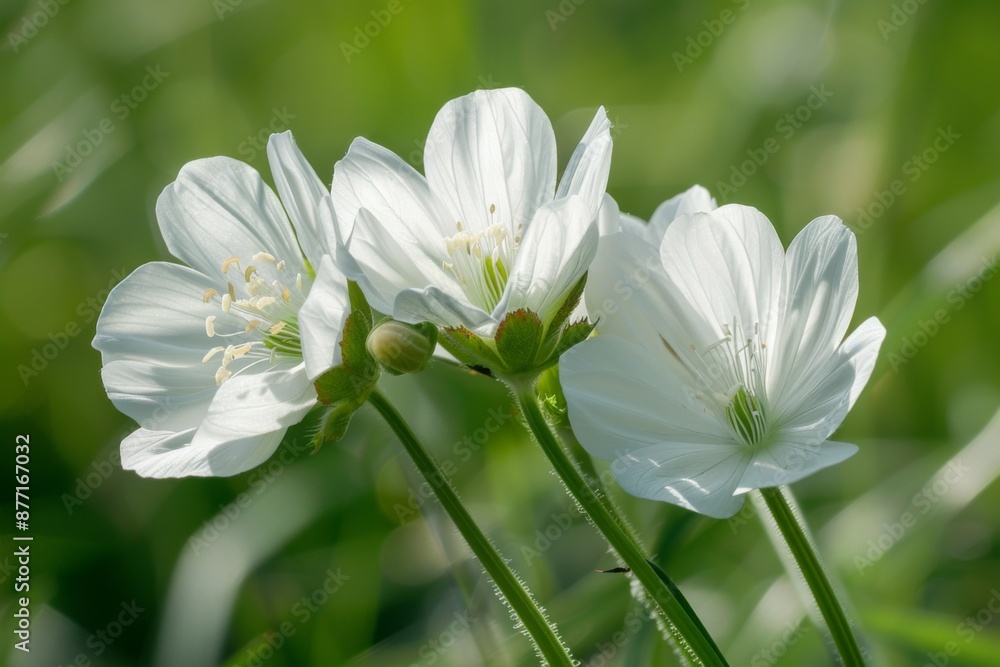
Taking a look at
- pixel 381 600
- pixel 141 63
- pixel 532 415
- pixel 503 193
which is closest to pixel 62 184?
pixel 141 63

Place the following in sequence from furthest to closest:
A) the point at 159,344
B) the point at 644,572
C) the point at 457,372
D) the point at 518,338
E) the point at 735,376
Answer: the point at 457,372 → the point at 159,344 → the point at 735,376 → the point at 518,338 → the point at 644,572

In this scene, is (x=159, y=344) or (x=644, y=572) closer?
(x=644, y=572)

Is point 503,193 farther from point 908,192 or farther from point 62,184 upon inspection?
point 62,184

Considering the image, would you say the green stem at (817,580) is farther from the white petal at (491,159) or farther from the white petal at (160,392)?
the white petal at (160,392)

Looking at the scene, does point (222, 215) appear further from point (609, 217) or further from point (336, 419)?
point (609, 217)

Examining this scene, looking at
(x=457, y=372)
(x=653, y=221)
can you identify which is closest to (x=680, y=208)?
(x=653, y=221)
